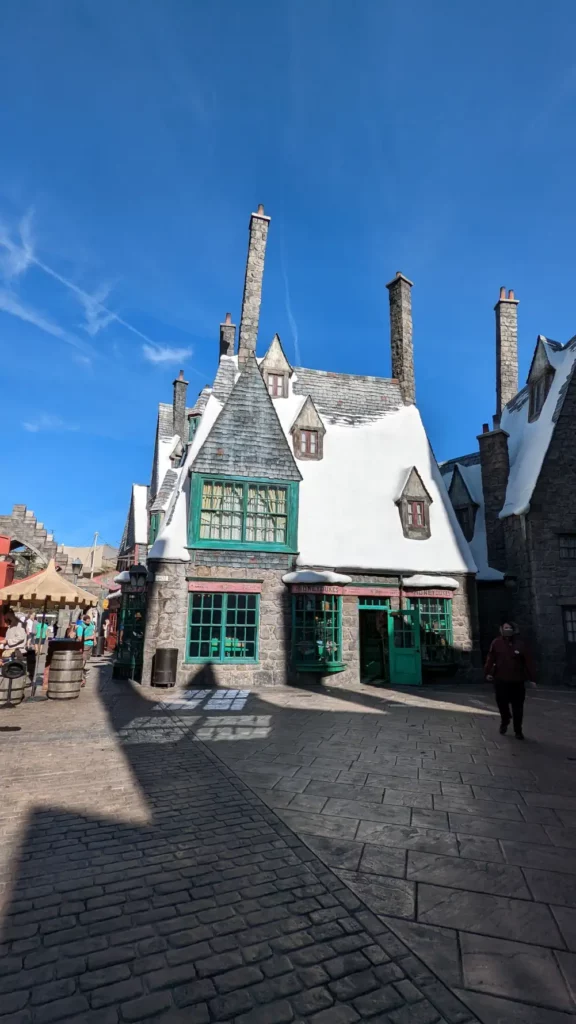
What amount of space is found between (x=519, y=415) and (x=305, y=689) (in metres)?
14.9

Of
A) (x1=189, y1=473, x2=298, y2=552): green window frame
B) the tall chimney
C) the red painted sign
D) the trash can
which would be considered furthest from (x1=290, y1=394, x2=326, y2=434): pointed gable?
the trash can

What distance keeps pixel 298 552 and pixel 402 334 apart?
37.0 ft

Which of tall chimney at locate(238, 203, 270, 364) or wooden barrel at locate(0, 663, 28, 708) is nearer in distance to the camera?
wooden barrel at locate(0, 663, 28, 708)

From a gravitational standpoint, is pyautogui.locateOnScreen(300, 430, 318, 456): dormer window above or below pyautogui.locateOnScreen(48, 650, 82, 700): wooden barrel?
above

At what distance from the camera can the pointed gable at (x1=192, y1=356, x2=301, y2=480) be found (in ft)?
50.5

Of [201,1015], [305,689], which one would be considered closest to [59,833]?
[201,1015]

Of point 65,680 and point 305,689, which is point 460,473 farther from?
point 65,680

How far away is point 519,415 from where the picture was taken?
2162 cm

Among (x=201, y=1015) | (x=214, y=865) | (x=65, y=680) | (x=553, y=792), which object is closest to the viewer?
(x=201, y=1015)

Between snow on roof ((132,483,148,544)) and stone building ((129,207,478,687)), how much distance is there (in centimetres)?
929

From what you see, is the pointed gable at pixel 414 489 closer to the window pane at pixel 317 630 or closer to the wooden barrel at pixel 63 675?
the window pane at pixel 317 630

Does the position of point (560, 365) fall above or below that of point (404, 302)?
below

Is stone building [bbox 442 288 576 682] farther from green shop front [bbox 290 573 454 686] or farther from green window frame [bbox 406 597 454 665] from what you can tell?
green shop front [bbox 290 573 454 686]

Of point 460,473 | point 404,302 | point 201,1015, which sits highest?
point 404,302
